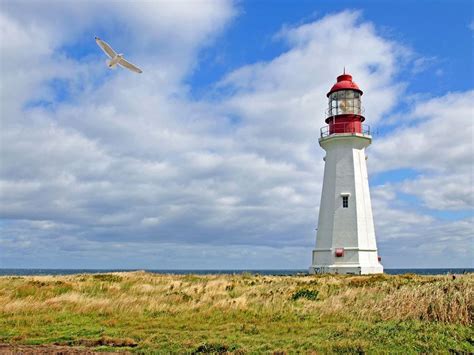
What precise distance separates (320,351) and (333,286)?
1065 cm

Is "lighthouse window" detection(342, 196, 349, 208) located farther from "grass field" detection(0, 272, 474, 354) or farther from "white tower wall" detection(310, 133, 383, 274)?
"grass field" detection(0, 272, 474, 354)

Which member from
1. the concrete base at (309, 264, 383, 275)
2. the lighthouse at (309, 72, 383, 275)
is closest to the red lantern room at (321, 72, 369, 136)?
the lighthouse at (309, 72, 383, 275)

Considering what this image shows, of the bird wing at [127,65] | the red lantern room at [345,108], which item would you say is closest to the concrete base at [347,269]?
the red lantern room at [345,108]

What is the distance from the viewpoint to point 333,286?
67.4ft

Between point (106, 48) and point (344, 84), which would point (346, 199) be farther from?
point (106, 48)

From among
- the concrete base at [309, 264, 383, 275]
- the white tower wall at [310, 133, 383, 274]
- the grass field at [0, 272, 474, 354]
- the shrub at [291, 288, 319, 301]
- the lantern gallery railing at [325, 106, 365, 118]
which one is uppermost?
the lantern gallery railing at [325, 106, 365, 118]

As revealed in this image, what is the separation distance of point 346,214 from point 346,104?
23.2ft

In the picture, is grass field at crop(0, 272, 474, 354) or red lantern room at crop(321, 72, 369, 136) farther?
red lantern room at crop(321, 72, 369, 136)

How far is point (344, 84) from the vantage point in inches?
1211

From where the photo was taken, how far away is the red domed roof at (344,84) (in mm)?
30469

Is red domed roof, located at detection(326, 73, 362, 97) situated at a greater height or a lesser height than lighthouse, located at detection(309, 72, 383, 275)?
greater

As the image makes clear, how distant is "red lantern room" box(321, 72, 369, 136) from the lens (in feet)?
97.9

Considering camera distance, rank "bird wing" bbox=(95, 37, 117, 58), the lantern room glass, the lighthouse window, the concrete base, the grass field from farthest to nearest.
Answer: the lantern room glass < the lighthouse window < the concrete base < "bird wing" bbox=(95, 37, 117, 58) < the grass field

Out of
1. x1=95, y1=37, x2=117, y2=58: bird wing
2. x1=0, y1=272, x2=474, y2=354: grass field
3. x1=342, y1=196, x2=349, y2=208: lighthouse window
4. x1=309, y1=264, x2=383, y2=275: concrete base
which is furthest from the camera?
x1=342, y1=196, x2=349, y2=208: lighthouse window
